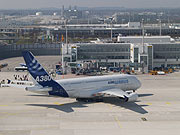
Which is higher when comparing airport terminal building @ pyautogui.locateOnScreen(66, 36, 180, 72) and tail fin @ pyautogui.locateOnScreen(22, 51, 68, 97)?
tail fin @ pyautogui.locateOnScreen(22, 51, 68, 97)

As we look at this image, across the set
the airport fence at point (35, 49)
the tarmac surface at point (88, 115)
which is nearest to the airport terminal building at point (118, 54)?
the tarmac surface at point (88, 115)

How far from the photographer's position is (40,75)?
58.2m

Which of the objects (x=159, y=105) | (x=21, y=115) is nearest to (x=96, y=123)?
(x=21, y=115)

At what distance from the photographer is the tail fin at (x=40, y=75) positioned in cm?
5719

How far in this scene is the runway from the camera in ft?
155

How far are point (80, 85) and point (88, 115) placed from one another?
861 centimetres

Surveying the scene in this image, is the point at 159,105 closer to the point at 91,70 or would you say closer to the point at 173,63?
the point at 91,70

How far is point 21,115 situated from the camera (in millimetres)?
54250

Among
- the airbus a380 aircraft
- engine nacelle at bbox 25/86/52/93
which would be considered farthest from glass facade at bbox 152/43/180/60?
engine nacelle at bbox 25/86/52/93

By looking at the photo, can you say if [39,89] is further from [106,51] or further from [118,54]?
[118,54]

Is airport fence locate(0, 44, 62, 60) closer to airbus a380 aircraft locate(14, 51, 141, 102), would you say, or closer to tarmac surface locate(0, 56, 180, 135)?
tarmac surface locate(0, 56, 180, 135)

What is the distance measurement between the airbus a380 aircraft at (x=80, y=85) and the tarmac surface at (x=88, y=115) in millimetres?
1622

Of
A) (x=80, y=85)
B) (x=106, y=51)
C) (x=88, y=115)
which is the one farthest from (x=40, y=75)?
(x=106, y=51)

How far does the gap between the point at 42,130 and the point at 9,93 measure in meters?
25.6
